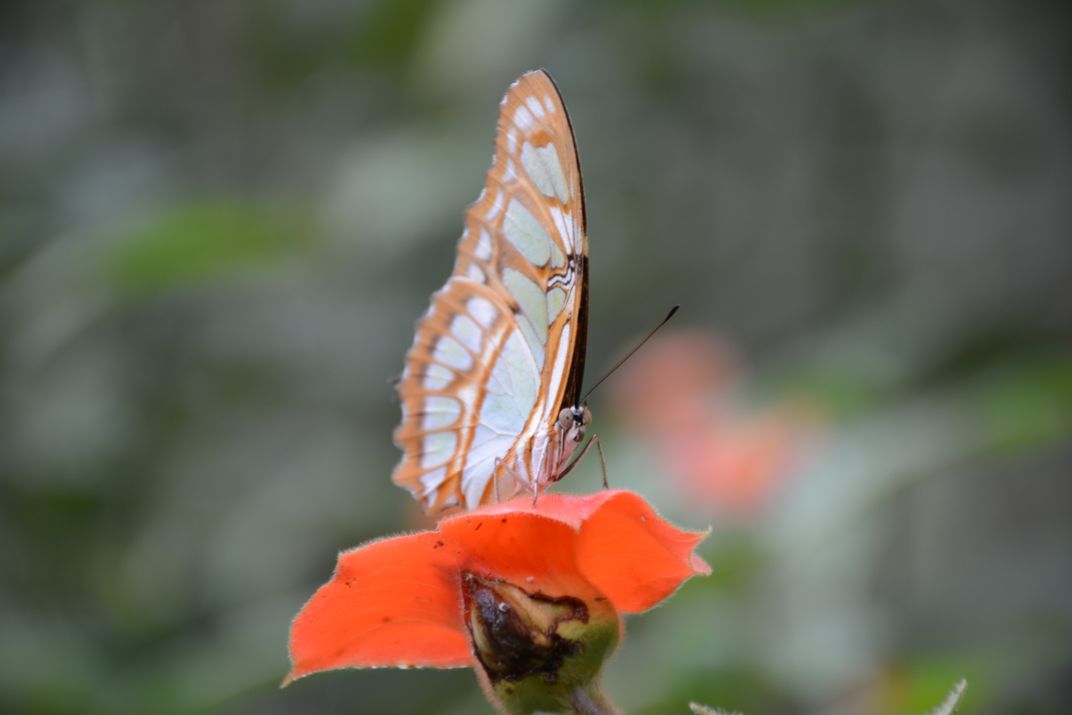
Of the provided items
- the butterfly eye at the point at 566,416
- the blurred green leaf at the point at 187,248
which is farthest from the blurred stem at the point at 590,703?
the blurred green leaf at the point at 187,248

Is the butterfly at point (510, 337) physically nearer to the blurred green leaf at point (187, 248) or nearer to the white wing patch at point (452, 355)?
the white wing patch at point (452, 355)

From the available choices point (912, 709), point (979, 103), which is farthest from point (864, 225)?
point (912, 709)

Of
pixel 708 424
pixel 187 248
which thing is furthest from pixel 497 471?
pixel 708 424

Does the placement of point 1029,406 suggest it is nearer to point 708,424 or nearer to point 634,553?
Answer: point 708,424

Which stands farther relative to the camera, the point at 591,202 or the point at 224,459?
the point at 591,202

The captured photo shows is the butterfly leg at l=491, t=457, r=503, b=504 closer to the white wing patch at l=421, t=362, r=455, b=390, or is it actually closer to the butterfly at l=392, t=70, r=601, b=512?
the butterfly at l=392, t=70, r=601, b=512

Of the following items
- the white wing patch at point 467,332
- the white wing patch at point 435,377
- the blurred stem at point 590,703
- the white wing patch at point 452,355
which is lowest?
the blurred stem at point 590,703

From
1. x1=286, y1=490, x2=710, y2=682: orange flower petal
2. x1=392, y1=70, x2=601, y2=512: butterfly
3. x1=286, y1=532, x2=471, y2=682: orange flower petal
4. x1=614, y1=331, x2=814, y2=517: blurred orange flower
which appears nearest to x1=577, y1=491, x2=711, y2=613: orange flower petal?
x1=286, y1=490, x2=710, y2=682: orange flower petal

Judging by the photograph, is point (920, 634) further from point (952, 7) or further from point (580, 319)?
point (952, 7)
